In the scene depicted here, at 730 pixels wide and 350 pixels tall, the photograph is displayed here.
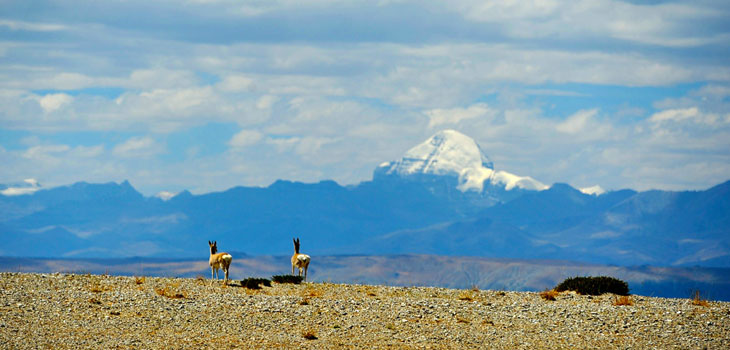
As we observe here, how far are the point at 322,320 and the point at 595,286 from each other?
528 inches

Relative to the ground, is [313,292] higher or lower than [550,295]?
higher

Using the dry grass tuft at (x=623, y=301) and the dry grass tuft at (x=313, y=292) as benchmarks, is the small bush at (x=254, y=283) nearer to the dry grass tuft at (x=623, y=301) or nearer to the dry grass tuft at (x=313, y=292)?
the dry grass tuft at (x=313, y=292)

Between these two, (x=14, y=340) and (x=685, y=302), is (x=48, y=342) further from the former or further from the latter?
(x=685, y=302)

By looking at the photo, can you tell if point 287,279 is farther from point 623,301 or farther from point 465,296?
point 623,301

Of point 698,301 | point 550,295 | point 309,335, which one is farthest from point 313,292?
point 698,301

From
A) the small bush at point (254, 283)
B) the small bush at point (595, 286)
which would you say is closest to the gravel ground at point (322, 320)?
the small bush at point (254, 283)

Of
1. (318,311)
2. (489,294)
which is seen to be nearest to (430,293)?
(489,294)

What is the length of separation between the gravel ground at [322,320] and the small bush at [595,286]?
2111mm

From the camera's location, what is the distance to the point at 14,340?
27016 mm

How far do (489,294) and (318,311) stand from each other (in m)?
9.18

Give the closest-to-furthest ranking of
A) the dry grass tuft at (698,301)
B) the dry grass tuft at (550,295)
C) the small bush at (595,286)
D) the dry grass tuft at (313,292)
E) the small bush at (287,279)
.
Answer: the dry grass tuft at (698,301), the dry grass tuft at (313,292), the dry grass tuft at (550,295), the small bush at (595,286), the small bush at (287,279)

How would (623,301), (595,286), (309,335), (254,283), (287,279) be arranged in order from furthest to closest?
(287,279), (595,286), (254,283), (623,301), (309,335)

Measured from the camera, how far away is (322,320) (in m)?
30.5

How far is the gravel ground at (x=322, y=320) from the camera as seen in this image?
28.1 meters
